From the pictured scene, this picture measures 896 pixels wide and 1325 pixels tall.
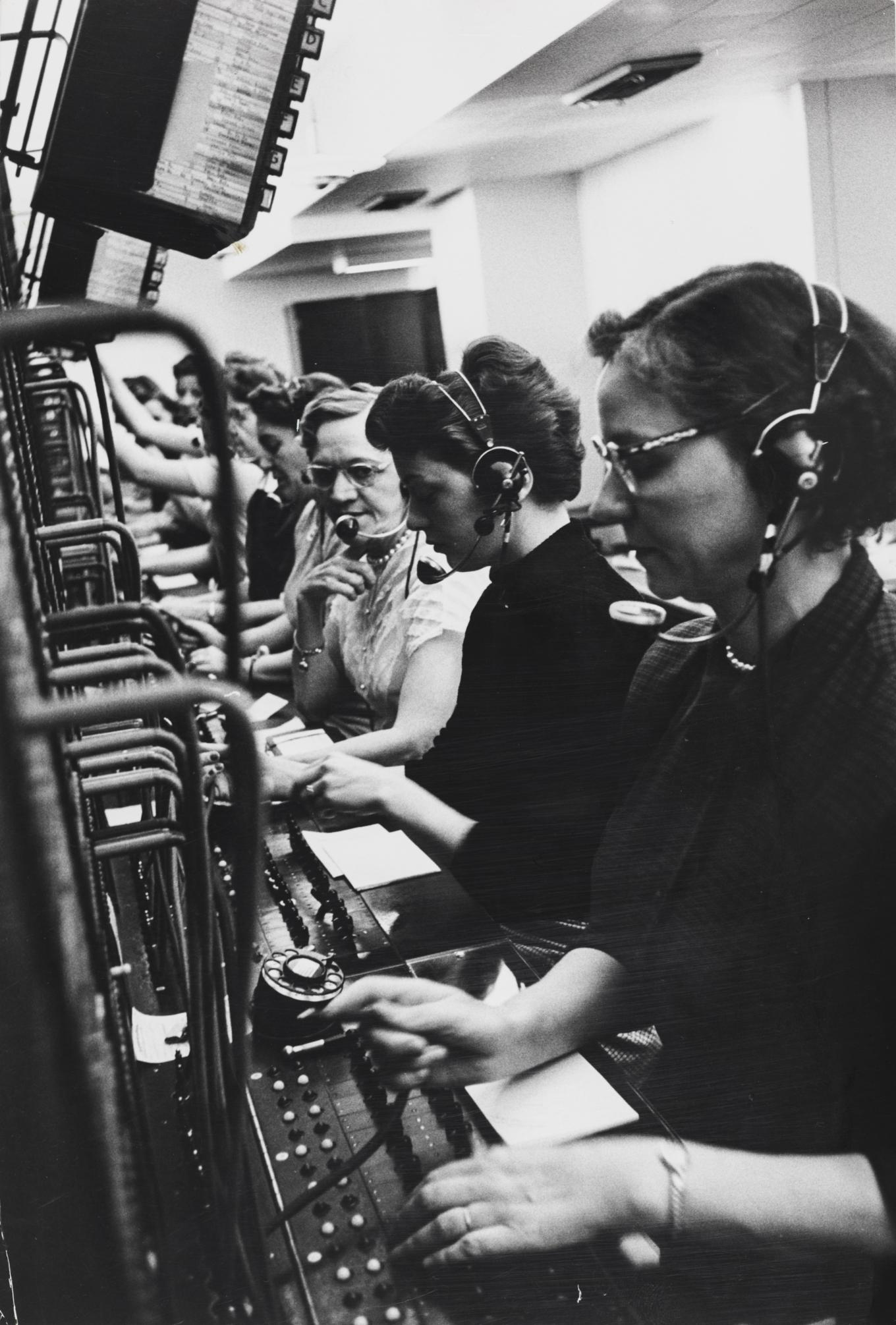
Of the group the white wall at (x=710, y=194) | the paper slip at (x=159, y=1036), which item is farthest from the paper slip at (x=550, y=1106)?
the white wall at (x=710, y=194)

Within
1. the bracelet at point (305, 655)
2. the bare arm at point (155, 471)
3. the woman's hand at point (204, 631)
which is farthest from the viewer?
the bare arm at point (155, 471)

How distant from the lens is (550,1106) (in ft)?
2.59

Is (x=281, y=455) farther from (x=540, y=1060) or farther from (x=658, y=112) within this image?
(x=540, y=1060)

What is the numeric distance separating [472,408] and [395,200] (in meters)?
1.48

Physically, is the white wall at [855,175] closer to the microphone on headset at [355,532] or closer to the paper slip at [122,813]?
the microphone on headset at [355,532]

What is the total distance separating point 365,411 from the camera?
76.7 inches

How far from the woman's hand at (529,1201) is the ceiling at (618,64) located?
6.09 feet

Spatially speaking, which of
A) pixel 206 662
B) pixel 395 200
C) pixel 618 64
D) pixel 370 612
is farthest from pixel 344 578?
pixel 618 64

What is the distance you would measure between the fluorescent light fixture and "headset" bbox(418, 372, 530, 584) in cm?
61

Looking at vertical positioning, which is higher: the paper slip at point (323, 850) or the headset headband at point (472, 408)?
the headset headband at point (472, 408)

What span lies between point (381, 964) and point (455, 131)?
2.21 meters

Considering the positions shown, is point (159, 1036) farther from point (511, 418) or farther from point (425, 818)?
point (511, 418)

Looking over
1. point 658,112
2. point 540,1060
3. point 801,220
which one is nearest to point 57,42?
point 540,1060

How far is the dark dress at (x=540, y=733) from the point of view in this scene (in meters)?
1.24
